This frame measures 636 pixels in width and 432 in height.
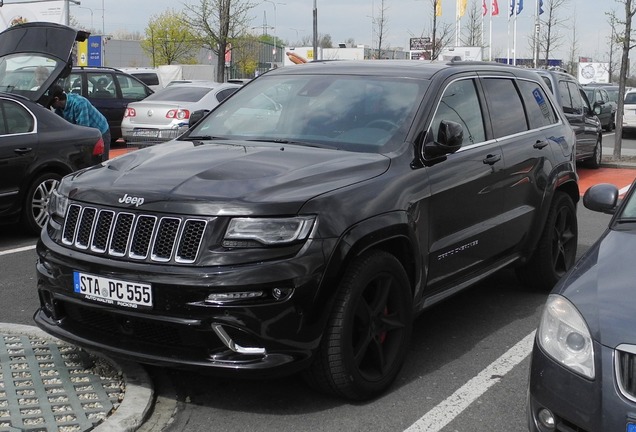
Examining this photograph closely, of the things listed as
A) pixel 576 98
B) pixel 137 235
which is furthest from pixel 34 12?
pixel 137 235

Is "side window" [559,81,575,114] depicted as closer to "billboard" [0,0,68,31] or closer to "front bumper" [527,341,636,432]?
"front bumper" [527,341,636,432]

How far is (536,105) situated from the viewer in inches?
252

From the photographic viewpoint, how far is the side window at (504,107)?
18.6 feet

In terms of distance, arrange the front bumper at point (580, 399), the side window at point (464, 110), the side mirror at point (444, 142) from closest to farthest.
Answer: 1. the front bumper at point (580, 399)
2. the side mirror at point (444, 142)
3. the side window at point (464, 110)

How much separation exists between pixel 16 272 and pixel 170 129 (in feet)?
28.4

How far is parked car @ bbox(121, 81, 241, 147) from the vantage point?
15.5 m

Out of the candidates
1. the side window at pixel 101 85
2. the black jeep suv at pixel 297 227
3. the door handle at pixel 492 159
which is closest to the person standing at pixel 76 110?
the black jeep suv at pixel 297 227

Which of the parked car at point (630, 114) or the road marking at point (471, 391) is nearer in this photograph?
the road marking at point (471, 391)

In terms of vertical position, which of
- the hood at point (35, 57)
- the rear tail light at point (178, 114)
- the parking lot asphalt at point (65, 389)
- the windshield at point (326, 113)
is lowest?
the parking lot asphalt at point (65, 389)

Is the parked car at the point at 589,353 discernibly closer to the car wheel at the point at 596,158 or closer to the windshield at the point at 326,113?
the windshield at the point at 326,113

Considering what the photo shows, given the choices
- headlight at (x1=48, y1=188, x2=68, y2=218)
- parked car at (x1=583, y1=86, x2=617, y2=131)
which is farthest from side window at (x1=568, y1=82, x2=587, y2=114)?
parked car at (x1=583, y1=86, x2=617, y2=131)

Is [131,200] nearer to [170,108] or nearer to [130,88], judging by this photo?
[170,108]

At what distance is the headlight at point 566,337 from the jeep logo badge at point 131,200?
1.93 m

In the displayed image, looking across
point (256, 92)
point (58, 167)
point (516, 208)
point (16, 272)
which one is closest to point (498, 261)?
point (516, 208)
